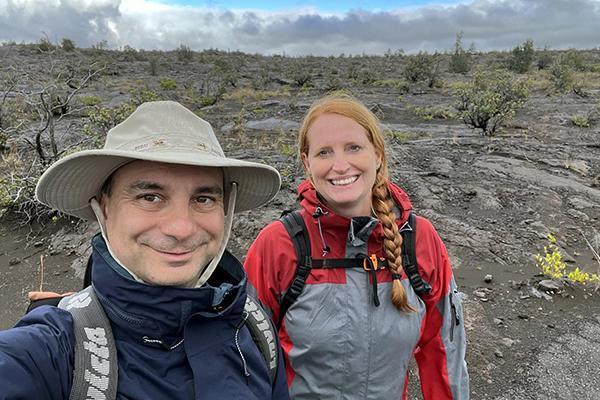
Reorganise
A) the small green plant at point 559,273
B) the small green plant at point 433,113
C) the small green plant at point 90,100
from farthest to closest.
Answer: the small green plant at point 90,100
the small green plant at point 433,113
the small green plant at point 559,273

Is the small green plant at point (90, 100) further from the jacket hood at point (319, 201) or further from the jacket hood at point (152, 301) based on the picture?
the jacket hood at point (152, 301)

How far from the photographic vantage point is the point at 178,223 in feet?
4.54

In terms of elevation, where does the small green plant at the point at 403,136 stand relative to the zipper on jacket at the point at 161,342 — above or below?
below

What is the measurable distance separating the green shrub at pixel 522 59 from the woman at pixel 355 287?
3021 cm

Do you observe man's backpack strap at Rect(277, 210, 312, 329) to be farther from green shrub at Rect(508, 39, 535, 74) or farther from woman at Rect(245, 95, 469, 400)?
green shrub at Rect(508, 39, 535, 74)

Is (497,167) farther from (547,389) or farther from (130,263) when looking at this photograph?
(130,263)

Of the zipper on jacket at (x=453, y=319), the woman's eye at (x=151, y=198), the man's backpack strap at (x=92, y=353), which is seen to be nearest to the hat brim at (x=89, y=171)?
the woman's eye at (x=151, y=198)

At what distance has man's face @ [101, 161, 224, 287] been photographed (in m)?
1.37

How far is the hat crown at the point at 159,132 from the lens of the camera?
1.39 metres

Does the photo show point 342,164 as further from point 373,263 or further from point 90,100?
point 90,100

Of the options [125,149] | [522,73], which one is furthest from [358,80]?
[125,149]

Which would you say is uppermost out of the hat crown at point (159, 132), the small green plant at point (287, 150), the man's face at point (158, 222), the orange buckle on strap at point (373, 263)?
the hat crown at point (159, 132)

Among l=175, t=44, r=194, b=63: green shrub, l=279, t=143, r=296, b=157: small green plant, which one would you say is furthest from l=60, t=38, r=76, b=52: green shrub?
l=279, t=143, r=296, b=157: small green plant

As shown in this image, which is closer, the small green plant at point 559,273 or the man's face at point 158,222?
the man's face at point 158,222
